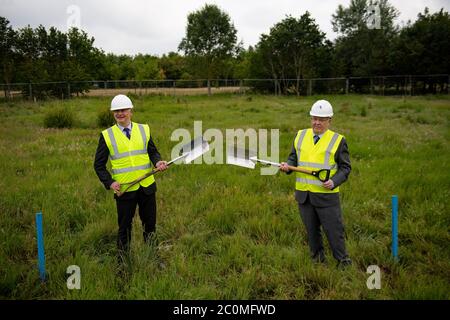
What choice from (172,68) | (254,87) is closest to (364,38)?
(254,87)

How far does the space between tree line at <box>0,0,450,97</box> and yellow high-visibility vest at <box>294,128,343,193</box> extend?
30597 mm

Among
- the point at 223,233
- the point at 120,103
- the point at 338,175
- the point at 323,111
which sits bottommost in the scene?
the point at 223,233

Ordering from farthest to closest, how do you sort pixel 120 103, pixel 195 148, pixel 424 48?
pixel 424 48, pixel 195 148, pixel 120 103

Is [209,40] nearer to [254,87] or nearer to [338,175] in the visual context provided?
[254,87]

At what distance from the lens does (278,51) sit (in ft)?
131

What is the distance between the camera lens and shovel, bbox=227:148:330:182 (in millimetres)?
3783

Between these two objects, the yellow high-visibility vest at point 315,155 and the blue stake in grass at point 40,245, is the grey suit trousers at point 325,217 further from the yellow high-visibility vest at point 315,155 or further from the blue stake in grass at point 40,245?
the blue stake in grass at point 40,245

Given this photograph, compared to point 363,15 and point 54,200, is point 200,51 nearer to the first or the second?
point 363,15

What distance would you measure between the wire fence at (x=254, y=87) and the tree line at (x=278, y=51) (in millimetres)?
271

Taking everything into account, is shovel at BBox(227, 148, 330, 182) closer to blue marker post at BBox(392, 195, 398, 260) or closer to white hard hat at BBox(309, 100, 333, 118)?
white hard hat at BBox(309, 100, 333, 118)

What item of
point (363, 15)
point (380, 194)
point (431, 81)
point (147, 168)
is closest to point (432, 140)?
point (380, 194)

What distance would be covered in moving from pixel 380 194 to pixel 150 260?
423cm

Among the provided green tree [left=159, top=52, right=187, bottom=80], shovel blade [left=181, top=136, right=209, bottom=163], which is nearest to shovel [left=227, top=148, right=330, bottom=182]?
shovel blade [left=181, top=136, right=209, bottom=163]

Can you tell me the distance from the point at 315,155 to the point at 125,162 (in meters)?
2.20
